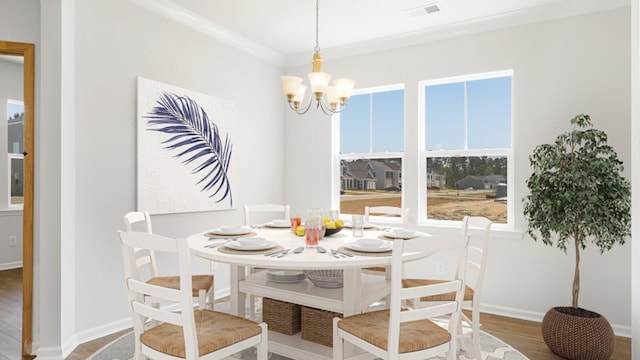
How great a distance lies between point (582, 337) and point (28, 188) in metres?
3.95

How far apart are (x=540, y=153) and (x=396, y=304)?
213 cm

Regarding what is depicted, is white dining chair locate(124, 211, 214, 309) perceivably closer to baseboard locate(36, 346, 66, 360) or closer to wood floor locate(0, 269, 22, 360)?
baseboard locate(36, 346, 66, 360)

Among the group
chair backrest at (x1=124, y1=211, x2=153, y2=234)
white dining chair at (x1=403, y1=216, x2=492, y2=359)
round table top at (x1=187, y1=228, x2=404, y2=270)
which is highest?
chair backrest at (x1=124, y1=211, x2=153, y2=234)

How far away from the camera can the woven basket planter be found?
8.55ft

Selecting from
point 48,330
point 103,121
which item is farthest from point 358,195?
point 48,330

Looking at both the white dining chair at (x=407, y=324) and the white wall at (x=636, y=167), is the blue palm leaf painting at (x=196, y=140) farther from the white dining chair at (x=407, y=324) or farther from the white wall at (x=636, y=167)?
the white wall at (x=636, y=167)

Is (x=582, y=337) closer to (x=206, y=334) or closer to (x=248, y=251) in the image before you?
(x=248, y=251)

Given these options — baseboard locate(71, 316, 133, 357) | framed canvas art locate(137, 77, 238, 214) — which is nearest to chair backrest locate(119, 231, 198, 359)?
baseboard locate(71, 316, 133, 357)

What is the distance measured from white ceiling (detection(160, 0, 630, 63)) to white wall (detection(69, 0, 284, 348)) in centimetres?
34

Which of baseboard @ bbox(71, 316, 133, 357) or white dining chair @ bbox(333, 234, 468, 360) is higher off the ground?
white dining chair @ bbox(333, 234, 468, 360)

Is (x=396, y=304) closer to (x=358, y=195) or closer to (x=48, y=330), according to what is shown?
(x=48, y=330)

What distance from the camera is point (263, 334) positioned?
1917 mm

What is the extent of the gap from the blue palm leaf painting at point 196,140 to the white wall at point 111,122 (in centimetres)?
19

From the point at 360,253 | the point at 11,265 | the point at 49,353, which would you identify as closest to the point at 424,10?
the point at 360,253
